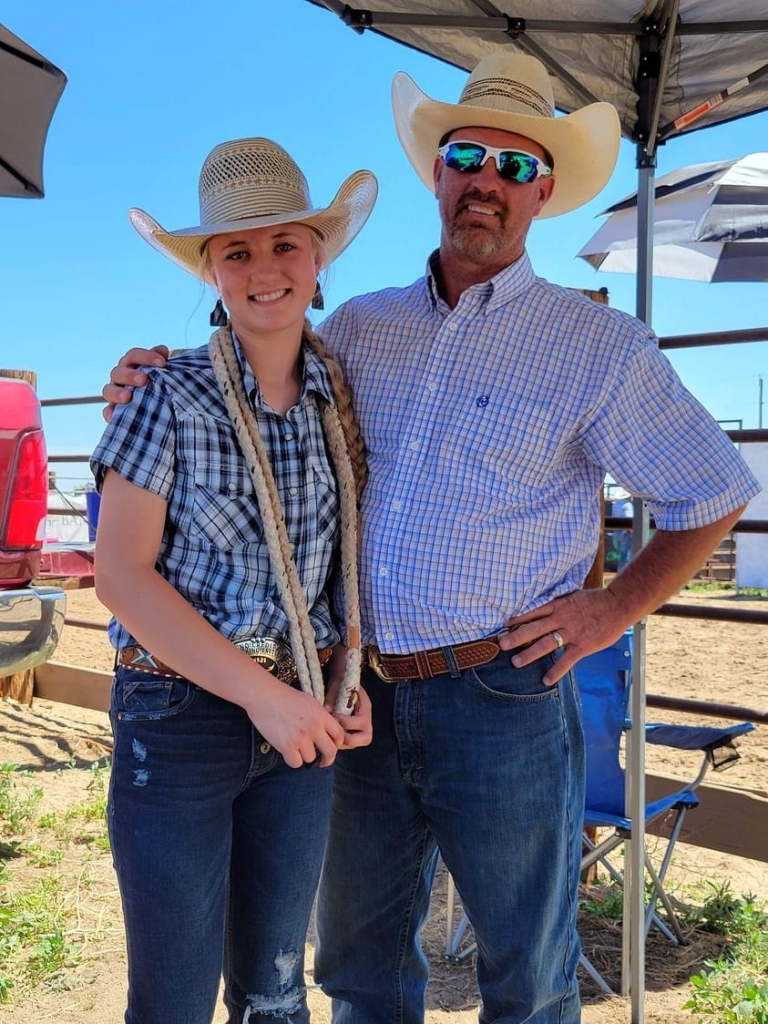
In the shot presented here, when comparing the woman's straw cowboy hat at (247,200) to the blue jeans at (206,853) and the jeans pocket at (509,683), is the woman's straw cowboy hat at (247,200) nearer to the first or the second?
the blue jeans at (206,853)

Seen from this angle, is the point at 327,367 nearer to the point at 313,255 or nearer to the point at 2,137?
the point at 313,255

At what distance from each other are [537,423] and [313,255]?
528mm

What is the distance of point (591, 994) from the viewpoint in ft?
9.44

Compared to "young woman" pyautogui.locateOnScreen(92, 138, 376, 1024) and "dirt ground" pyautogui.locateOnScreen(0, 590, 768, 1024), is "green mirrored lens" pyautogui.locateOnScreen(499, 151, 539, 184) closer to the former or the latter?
"young woman" pyautogui.locateOnScreen(92, 138, 376, 1024)

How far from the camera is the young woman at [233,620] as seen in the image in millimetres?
1454

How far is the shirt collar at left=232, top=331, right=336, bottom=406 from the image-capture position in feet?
5.30

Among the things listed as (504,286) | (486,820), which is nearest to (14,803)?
(486,820)

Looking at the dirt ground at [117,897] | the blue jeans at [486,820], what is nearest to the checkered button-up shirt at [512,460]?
the blue jeans at [486,820]

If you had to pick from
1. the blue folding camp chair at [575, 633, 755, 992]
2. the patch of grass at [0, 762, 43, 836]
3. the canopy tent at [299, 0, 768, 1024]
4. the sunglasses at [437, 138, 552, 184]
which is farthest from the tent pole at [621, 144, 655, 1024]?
the patch of grass at [0, 762, 43, 836]

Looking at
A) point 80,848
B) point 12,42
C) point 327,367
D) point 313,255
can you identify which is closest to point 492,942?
point 327,367

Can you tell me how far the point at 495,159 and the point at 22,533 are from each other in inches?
86.6

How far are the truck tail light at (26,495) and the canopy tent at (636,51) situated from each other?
1779 millimetres

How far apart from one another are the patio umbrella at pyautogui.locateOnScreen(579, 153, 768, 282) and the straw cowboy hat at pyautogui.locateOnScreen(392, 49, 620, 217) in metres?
1.98

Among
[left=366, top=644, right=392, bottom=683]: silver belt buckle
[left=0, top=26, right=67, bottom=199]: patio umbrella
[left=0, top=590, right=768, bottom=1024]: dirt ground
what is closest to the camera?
[left=366, top=644, right=392, bottom=683]: silver belt buckle
